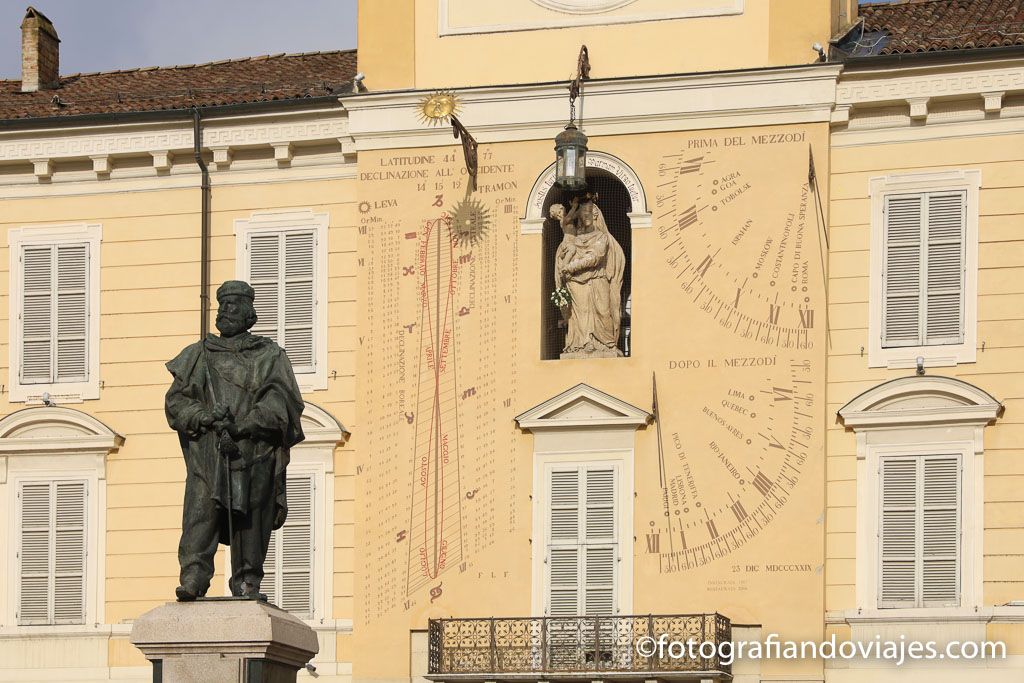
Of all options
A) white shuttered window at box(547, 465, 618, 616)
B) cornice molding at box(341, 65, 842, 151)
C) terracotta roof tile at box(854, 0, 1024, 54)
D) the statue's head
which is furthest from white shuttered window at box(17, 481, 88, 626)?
the statue's head

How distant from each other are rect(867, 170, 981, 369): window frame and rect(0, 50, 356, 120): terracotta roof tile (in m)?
6.94

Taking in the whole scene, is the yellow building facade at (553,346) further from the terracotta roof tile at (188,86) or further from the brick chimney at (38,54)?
the brick chimney at (38,54)

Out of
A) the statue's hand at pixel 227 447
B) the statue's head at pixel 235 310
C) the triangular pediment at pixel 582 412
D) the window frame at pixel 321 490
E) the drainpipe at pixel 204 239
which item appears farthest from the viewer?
the drainpipe at pixel 204 239

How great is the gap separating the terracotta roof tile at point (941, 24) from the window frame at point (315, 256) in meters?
7.09

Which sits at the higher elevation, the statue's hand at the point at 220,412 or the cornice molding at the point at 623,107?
the cornice molding at the point at 623,107

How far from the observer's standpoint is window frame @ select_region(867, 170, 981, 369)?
28797 millimetres

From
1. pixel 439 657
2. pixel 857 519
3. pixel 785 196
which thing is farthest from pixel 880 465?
Result: pixel 439 657

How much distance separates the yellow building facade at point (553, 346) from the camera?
94.4 feet

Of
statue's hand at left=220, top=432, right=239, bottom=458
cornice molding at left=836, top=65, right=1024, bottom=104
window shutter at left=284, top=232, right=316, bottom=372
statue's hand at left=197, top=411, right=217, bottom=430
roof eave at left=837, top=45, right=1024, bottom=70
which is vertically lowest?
statue's hand at left=220, top=432, right=239, bottom=458

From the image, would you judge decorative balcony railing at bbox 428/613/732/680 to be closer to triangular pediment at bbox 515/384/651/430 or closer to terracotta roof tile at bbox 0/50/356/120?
triangular pediment at bbox 515/384/651/430

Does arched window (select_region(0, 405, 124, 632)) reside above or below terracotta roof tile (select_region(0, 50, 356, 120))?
below

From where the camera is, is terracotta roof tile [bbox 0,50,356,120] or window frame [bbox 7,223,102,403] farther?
terracotta roof tile [bbox 0,50,356,120]

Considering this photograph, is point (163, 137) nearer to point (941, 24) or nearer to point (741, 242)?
point (741, 242)

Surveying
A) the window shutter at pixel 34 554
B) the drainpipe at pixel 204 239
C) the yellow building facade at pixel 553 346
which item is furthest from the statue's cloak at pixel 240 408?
the window shutter at pixel 34 554
